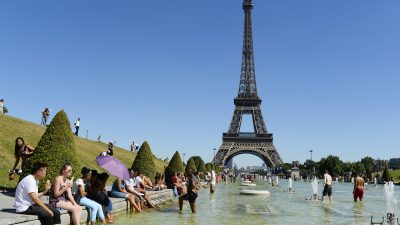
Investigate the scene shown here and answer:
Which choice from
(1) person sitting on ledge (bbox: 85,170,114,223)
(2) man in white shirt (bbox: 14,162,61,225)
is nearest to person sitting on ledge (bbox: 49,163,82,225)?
(2) man in white shirt (bbox: 14,162,61,225)

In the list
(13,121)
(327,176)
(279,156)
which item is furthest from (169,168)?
(279,156)

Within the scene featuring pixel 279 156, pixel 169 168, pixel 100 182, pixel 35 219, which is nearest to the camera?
pixel 35 219

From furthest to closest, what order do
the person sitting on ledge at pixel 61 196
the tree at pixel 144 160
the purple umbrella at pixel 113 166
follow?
1. the tree at pixel 144 160
2. the purple umbrella at pixel 113 166
3. the person sitting on ledge at pixel 61 196

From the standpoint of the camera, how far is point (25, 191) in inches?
339

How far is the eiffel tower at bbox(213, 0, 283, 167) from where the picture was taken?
10119 centimetres

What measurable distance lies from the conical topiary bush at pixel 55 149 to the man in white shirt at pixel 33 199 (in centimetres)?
651

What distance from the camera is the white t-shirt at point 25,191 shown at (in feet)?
27.8

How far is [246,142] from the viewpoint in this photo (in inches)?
4018

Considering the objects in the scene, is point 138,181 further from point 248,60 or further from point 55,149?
point 248,60

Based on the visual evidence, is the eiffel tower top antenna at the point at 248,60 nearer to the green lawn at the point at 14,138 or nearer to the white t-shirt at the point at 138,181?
the green lawn at the point at 14,138

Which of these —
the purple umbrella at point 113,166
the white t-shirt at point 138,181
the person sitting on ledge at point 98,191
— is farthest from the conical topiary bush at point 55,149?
the person sitting on ledge at point 98,191

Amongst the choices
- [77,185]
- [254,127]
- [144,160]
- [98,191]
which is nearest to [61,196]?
[77,185]

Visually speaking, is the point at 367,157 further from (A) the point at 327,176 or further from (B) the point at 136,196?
(B) the point at 136,196

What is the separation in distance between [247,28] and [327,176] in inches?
3422
